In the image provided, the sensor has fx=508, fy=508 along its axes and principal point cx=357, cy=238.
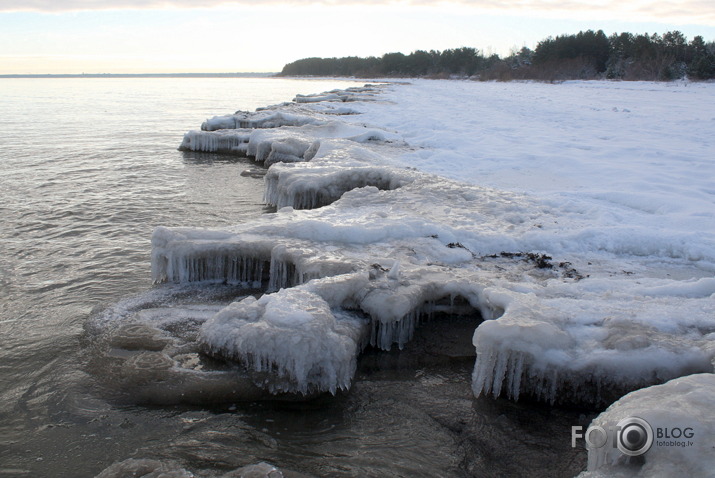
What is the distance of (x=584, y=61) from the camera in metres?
60.6

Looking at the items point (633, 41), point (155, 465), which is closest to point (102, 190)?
point (155, 465)

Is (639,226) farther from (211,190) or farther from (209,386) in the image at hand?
(211,190)

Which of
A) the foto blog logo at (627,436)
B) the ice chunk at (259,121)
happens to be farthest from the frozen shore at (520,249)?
the ice chunk at (259,121)

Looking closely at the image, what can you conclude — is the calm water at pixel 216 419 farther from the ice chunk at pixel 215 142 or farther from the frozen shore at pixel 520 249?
the ice chunk at pixel 215 142

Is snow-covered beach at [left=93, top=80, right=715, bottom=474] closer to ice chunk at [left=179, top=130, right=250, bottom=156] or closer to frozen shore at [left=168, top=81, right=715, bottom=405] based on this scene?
frozen shore at [left=168, top=81, right=715, bottom=405]

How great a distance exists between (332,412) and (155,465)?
1274mm

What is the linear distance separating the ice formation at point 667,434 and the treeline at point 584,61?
162 ft

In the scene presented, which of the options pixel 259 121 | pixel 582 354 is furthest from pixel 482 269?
pixel 259 121

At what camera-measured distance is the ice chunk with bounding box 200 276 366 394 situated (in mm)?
4008

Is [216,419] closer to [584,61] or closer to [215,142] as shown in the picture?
[215,142]

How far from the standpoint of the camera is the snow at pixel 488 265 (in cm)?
396

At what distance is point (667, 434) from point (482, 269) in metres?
3.23

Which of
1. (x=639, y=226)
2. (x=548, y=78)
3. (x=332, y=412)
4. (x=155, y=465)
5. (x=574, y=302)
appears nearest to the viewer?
(x=155, y=465)

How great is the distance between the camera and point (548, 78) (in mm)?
54875
